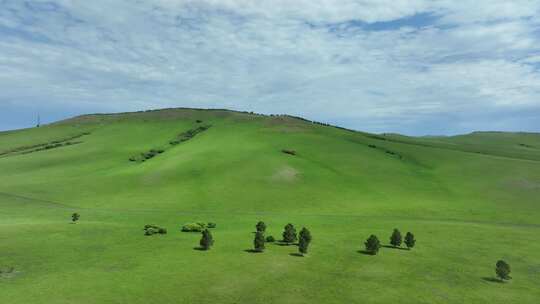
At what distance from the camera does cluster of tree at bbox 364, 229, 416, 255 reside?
54.6m

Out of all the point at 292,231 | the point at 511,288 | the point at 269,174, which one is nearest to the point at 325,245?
the point at 292,231

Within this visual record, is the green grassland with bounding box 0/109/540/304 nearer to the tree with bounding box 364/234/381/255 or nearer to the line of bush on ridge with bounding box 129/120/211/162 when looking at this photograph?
the tree with bounding box 364/234/381/255

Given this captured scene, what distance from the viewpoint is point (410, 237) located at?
191 feet

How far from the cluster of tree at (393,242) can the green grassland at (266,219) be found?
121 centimetres

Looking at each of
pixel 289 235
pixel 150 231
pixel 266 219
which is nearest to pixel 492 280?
pixel 289 235

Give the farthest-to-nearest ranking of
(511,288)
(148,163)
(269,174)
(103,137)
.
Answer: (103,137)
(148,163)
(269,174)
(511,288)

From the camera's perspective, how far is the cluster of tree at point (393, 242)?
54594 mm

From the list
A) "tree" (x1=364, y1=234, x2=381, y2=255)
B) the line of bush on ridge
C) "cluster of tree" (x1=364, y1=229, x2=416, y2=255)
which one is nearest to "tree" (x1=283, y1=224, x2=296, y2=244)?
"cluster of tree" (x1=364, y1=229, x2=416, y2=255)

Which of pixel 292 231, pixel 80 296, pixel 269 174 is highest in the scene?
pixel 269 174

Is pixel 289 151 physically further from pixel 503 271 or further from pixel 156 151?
pixel 503 271

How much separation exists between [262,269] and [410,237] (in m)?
22.7

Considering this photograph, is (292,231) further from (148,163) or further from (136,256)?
(148,163)

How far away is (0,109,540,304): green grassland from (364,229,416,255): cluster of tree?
3.98ft

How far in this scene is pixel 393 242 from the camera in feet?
194
